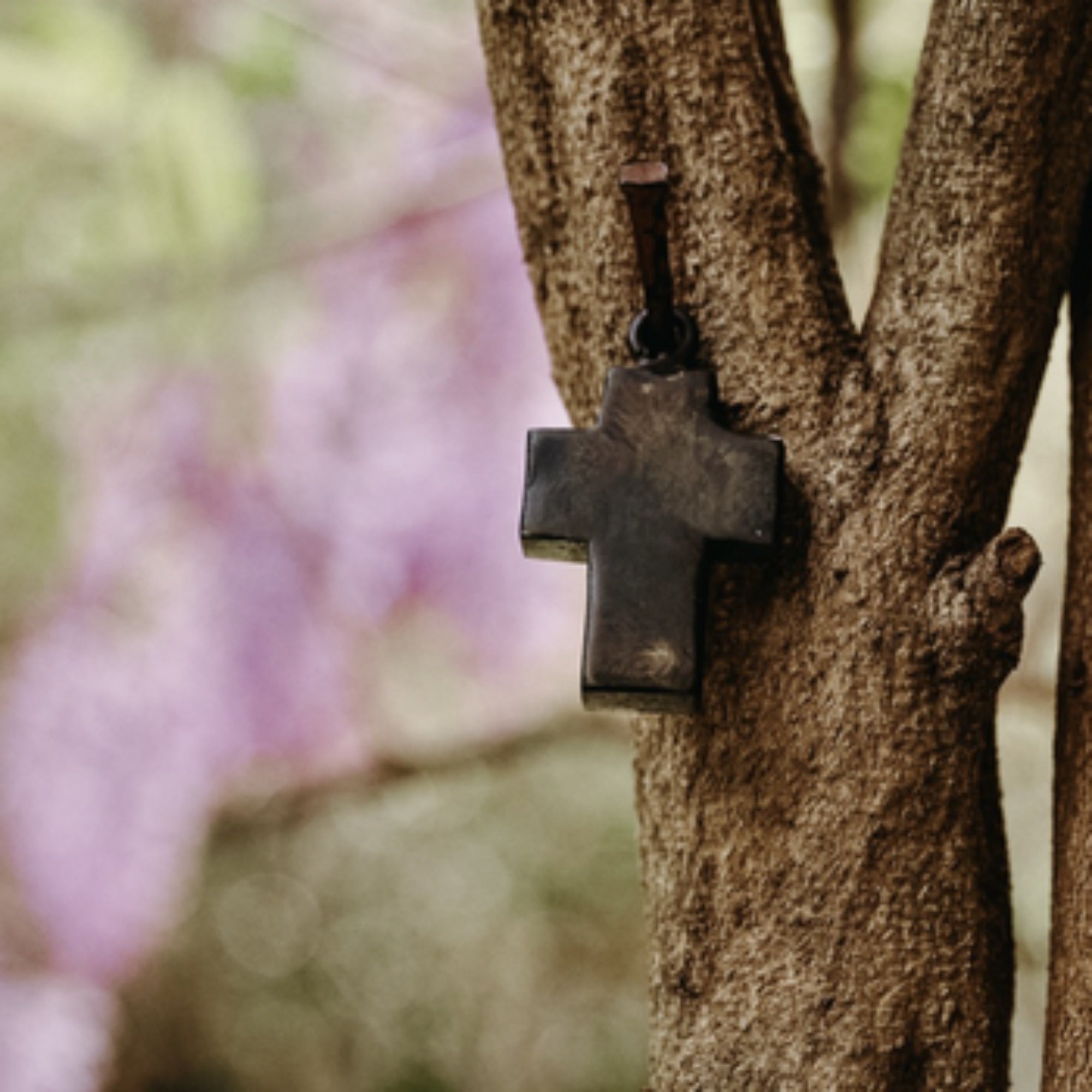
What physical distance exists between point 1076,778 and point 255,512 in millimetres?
1582

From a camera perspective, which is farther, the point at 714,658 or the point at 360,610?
the point at 360,610

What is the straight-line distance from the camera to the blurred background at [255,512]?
6.47 ft

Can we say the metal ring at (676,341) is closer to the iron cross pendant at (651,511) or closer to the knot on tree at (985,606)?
the iron cross pendant at (651,511)

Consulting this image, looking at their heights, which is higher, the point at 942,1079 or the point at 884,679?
the point at 884,679

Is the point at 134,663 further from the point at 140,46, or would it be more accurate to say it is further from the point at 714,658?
the point at 714,658

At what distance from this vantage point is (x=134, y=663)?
203 cm

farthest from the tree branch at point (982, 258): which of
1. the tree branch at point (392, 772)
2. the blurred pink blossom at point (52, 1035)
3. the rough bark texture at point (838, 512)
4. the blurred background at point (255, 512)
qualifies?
the blurred pink blossom at point (52, 1035)

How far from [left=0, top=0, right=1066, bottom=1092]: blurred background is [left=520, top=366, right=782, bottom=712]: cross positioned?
125cm

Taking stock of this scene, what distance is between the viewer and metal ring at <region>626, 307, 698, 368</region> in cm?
65

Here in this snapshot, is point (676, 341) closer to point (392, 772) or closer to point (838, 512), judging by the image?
point (838, 512)

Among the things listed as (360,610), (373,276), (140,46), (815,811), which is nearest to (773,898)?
(815,811)

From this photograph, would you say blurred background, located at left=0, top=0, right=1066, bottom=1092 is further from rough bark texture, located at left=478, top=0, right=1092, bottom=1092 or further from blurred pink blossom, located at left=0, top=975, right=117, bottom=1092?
rough bark texture, located at left=478, top=0, right=1092, bottom=1092

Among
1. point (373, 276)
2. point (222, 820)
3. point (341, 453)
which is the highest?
point (373, 276)

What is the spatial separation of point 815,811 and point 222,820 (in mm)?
1574
